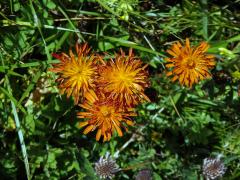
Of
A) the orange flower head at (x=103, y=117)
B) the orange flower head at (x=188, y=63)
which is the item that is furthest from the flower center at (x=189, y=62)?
the orange flower head at (x=103, y=117)

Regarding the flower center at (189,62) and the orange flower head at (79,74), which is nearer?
the orange flower head at (79,74)

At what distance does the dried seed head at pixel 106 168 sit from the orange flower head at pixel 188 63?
644mm

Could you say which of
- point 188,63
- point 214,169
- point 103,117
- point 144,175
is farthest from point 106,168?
point 188,63

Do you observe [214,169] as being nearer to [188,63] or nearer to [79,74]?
[188,63]

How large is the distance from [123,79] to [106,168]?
63 centimetres

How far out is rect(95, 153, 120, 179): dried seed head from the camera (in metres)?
2.36

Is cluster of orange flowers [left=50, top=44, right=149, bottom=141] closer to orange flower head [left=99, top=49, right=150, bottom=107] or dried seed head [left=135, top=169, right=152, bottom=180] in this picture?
orange flower head [left=99, top=49, right=150, bottom=107]

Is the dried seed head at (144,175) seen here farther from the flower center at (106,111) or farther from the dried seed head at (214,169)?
the flower center at (106,111)

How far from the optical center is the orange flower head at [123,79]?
196 centimetres

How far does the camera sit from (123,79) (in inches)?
77.7

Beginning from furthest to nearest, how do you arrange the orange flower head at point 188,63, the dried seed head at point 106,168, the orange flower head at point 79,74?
the dried seed head at point 106,168 → the orange flower head at point 188,63 → the orange flower head at point 79,74

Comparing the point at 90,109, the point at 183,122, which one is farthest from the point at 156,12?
the point at 90,109

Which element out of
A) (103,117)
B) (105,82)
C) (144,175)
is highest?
(105,82)

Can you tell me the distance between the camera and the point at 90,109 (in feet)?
6.72
